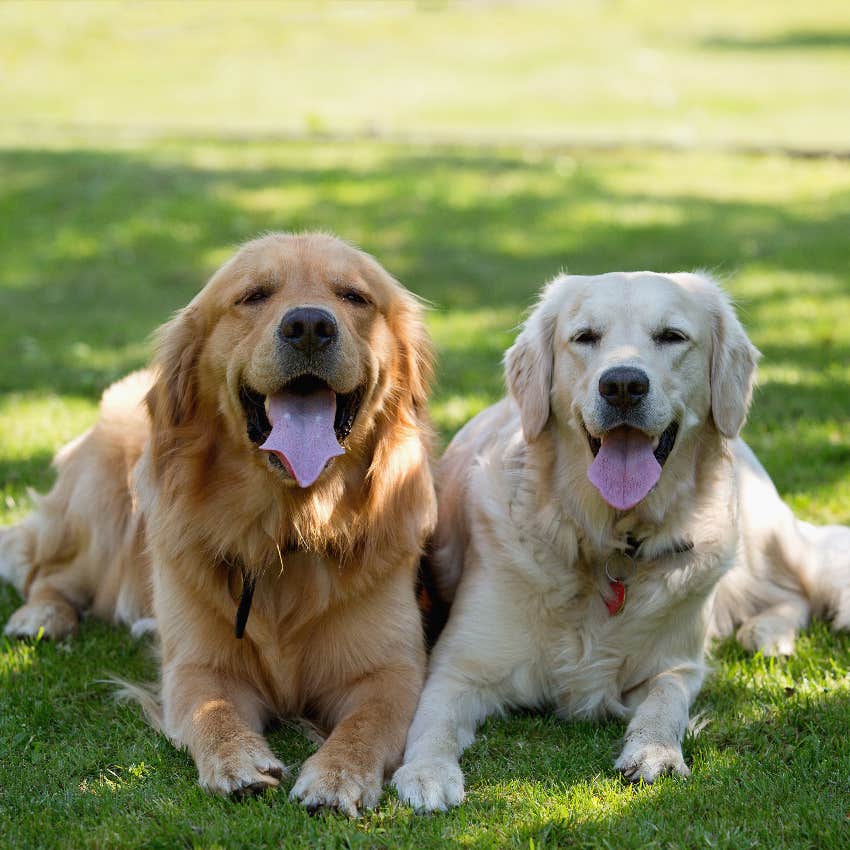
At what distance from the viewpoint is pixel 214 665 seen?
13.5ft

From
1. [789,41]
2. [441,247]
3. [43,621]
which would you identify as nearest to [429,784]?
[43,621]

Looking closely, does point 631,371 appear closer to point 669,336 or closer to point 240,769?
point 669,336

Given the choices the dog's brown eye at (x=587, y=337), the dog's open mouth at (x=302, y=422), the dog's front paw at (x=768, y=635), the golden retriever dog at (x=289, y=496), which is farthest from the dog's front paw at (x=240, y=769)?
the dog's front paw at (x=768, y=635)

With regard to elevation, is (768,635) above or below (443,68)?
above

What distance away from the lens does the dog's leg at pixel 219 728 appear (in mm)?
3598

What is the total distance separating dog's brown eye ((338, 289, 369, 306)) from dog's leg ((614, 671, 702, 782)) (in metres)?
1.61

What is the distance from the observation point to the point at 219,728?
3.79m

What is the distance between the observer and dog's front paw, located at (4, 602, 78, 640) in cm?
488

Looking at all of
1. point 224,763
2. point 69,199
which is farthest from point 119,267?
point 224,763

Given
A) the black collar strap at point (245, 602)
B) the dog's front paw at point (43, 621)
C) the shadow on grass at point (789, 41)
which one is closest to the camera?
the black collar strap at point (245, 602)

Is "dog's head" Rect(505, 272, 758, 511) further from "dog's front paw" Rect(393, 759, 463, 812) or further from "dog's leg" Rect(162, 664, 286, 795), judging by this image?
"dog's leg" Rect(162, 664, 286, 795)

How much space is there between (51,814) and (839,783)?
2261 millimetres

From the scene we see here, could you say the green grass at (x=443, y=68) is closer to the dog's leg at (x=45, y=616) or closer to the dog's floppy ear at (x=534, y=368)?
the dog's leg at (x=45, y=616)

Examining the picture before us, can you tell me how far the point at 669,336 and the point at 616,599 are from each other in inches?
35.1
